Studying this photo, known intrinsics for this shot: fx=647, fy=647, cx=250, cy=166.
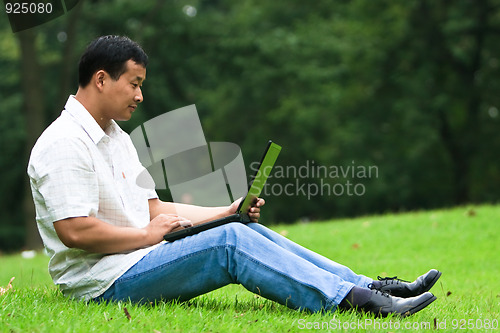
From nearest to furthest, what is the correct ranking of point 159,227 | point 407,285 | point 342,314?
point 342,314 → point 159,227 → point 407,285

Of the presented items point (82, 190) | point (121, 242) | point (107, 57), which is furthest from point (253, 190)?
point (107, 57)

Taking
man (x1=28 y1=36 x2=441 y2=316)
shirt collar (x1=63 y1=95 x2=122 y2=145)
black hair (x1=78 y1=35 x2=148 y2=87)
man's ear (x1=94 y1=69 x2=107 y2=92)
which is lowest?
man (x1=28 y1=36 x2=441 y2=316)

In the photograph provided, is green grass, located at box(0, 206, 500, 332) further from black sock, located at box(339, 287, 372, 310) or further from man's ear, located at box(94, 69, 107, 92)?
man's ear, located at box(94, 69, 107, 92)

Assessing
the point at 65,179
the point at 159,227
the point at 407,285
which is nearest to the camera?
the point at 65,179

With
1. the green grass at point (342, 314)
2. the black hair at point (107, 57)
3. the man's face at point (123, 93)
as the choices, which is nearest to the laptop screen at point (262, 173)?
the green grass at point (342, 314)

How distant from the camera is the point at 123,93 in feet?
10.9

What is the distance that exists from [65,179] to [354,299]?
151 cm

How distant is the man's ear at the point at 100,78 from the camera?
10.8 ft

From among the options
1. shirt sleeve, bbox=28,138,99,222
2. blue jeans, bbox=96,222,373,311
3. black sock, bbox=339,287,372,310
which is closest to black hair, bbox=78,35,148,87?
shirt sleeve, bbox=28,138,99,222

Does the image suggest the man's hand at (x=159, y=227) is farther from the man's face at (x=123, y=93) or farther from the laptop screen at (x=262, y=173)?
the man's face at (x=123, y=93)

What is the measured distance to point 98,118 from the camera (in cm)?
337

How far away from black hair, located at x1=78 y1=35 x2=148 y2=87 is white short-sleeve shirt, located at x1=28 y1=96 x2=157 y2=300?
169mm

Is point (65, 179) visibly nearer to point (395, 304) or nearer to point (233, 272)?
point (233, 272)

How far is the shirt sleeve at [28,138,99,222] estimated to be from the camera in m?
3.01
